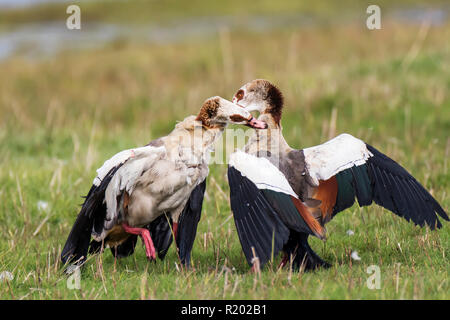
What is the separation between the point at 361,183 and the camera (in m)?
4.96

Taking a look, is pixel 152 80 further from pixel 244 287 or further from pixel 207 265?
pixel 244 287

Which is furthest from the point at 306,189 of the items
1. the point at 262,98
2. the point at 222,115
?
the point at 262,98

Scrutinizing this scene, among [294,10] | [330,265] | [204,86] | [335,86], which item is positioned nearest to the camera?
[330,265]

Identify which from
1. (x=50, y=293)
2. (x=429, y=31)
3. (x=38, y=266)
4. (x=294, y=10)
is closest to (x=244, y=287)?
(x=50, y=293)

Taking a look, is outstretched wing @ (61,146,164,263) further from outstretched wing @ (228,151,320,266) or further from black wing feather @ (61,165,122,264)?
outstretched wing @ (228,151,320,266)

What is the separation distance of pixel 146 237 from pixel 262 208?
1.01 m

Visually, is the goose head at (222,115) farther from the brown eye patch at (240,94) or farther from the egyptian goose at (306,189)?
the brown eye patch at (240,94)

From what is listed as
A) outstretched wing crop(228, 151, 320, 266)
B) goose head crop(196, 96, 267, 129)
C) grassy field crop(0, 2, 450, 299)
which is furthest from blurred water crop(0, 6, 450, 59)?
outstretched wing crop(228, 151, 320, 266)

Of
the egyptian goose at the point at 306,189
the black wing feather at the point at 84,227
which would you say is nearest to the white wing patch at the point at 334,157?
the egyptian goose at the point at 306,189

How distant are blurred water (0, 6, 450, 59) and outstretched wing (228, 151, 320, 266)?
13.4 metres

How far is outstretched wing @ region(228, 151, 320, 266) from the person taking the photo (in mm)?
4398

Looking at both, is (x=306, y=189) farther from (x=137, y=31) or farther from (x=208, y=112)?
(x=137, y=31)

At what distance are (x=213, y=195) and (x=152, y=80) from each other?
6865mm

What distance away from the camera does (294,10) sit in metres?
24.2
